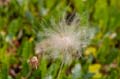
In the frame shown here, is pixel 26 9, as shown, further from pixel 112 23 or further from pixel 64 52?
pixel 64 52

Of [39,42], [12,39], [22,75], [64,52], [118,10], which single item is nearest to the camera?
[64,52]

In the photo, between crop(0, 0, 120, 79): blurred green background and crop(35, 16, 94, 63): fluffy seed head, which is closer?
→ crop(35, 16, 94, 63): fluffy seed head

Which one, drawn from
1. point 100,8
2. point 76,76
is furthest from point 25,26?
point 76,76

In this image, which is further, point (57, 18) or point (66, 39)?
point (57, 18)

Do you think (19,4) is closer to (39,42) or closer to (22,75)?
(39,42)

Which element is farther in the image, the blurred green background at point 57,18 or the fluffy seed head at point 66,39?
the blurred green background at point 57,18

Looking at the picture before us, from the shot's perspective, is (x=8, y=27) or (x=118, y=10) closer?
(x=8, y=27)

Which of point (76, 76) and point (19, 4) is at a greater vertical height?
point (19, 4)

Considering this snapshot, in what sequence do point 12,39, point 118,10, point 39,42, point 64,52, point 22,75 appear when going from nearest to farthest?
point 64,52
point 22,75
point 39,42
point 12,39
point 118,10
